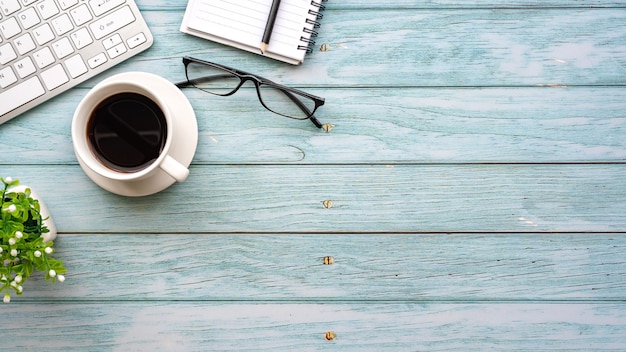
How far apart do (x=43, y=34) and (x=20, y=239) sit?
27 cm

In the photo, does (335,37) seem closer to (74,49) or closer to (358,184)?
(358,184)

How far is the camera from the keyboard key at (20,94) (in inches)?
30.1

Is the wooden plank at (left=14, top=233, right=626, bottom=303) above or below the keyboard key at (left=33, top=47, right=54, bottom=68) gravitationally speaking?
below

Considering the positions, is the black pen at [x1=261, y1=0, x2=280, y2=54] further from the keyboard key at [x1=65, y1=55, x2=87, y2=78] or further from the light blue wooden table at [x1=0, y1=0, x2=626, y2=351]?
the keyboard key at [x1=65, y1=55, x2=87, y2=78]

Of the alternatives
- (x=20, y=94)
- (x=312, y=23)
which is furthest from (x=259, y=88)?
(x=20, y=94)

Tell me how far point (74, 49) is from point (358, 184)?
1.41 ft

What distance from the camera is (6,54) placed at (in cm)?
75

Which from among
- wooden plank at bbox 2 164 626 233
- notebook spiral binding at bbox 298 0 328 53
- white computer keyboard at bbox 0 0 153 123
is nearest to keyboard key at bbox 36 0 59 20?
white computer keyboard at bbox 0 0 153 123

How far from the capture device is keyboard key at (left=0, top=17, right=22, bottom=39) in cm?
75

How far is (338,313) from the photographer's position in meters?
0.83

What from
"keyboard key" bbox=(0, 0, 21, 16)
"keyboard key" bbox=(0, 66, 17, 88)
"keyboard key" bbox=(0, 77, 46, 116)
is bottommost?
"keyboard key" bbox=(0, 77, 46, 116)

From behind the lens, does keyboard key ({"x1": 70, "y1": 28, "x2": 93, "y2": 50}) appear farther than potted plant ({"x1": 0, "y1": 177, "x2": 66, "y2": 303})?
Yes

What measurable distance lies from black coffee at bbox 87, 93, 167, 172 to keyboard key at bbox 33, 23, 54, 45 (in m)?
0.13

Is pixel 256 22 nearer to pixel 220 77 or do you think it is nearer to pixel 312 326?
pixel 220 77
